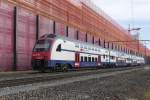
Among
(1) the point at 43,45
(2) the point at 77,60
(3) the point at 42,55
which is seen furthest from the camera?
(2) the point at 77,60

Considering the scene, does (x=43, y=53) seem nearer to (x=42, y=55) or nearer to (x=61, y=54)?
(x=42, y=55)

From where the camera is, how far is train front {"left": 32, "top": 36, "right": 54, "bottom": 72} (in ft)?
113

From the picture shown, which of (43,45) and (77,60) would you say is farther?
(77,60)

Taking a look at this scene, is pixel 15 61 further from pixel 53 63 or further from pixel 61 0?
pixel 61 0

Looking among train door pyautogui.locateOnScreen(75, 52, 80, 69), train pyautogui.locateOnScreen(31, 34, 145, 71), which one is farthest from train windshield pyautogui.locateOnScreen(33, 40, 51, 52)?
train door pyautogui.locateOnScreen(75, 52, 80, 69)

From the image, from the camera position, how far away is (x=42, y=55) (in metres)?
34.7

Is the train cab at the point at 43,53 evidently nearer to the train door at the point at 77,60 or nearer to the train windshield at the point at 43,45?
the train windshield at the point at 43,45

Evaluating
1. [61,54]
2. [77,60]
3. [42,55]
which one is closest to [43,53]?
[42,55]

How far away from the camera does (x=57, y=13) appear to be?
5756 cm

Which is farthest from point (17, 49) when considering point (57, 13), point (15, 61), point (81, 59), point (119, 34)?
point (119, 34)

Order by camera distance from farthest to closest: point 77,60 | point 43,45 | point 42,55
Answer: point 77,60, point 43,45, point 42,55

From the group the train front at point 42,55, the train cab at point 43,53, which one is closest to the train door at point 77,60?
the train cab at point 43,53

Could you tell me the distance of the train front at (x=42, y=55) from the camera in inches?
1357

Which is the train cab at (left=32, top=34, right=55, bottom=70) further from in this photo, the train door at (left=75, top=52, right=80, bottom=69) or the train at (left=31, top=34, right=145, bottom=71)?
the train door at (left=75, top=52, right=80, bottom=69)
